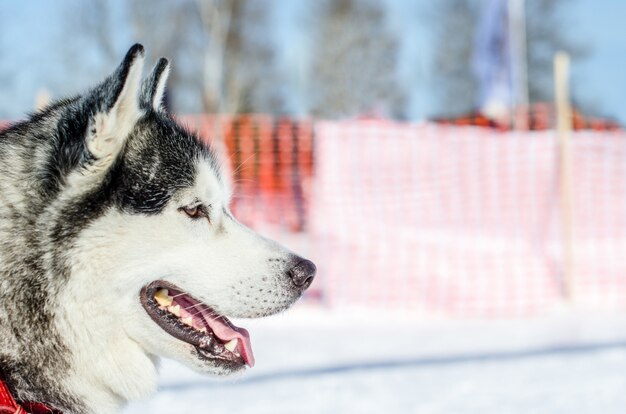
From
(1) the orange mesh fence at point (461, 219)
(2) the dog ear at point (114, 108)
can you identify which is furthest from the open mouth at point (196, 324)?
(1) the orange mesh fence at point (461, 219)

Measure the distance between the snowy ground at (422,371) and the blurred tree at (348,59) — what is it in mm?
19075

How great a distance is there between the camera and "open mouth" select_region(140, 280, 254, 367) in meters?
2.11

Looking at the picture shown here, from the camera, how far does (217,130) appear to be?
961 centimetres

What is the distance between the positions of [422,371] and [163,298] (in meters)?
2.85

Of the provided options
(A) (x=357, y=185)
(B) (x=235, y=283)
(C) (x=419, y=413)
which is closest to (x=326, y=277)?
(A) (x=357, y=185)

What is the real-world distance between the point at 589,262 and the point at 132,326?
6.33 m

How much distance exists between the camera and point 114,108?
1.94 metres

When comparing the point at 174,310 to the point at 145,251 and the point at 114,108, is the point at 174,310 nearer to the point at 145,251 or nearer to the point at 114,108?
the point at 145,251

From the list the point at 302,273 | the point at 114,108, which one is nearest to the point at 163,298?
the point at 302,273

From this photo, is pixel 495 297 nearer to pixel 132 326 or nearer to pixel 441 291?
pixel 441 291

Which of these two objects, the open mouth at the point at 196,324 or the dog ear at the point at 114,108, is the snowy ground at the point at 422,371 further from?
the dog ear at the point at 114,108

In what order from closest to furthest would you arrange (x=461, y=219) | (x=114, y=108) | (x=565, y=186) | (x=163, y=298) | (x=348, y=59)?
(x=114, y=108)
(x=163, y=298)
(x=565, y=186)
(x=461, y=219)
(x=348, y=59)

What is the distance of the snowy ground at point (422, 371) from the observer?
389 centimetres

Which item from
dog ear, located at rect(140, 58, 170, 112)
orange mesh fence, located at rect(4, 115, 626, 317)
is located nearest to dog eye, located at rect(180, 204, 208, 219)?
dog ear, located at rect(140, 58, 170, 112)
